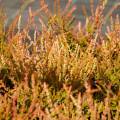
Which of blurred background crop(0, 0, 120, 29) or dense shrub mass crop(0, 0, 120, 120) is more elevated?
blurred background crop(0, 0, 120, 29)

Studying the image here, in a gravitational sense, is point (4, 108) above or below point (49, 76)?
below

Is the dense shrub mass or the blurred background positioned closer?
the dense shrub mass

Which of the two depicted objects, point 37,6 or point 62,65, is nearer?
point 62,65

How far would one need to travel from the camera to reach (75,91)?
271cm

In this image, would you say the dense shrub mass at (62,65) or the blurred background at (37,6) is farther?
the blurred background at (37,6)

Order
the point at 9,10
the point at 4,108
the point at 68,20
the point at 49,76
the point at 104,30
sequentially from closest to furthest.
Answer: the point at 4,108
the point at 49,76
the point at 68,20
the point at 104,30
the point at 9,10

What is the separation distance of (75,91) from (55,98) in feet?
0.51

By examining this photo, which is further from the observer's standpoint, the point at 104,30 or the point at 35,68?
the point at 104,30

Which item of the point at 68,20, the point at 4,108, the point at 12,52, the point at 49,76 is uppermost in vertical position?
the point at 68,20

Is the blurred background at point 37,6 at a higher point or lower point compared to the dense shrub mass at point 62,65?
higher

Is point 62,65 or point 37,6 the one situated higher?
point 37,6

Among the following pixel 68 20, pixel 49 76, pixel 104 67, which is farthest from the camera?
pixel 68 20

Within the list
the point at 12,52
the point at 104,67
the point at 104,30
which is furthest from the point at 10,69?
the point at 104,30

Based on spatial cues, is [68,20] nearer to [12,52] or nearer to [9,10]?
[12,52]
